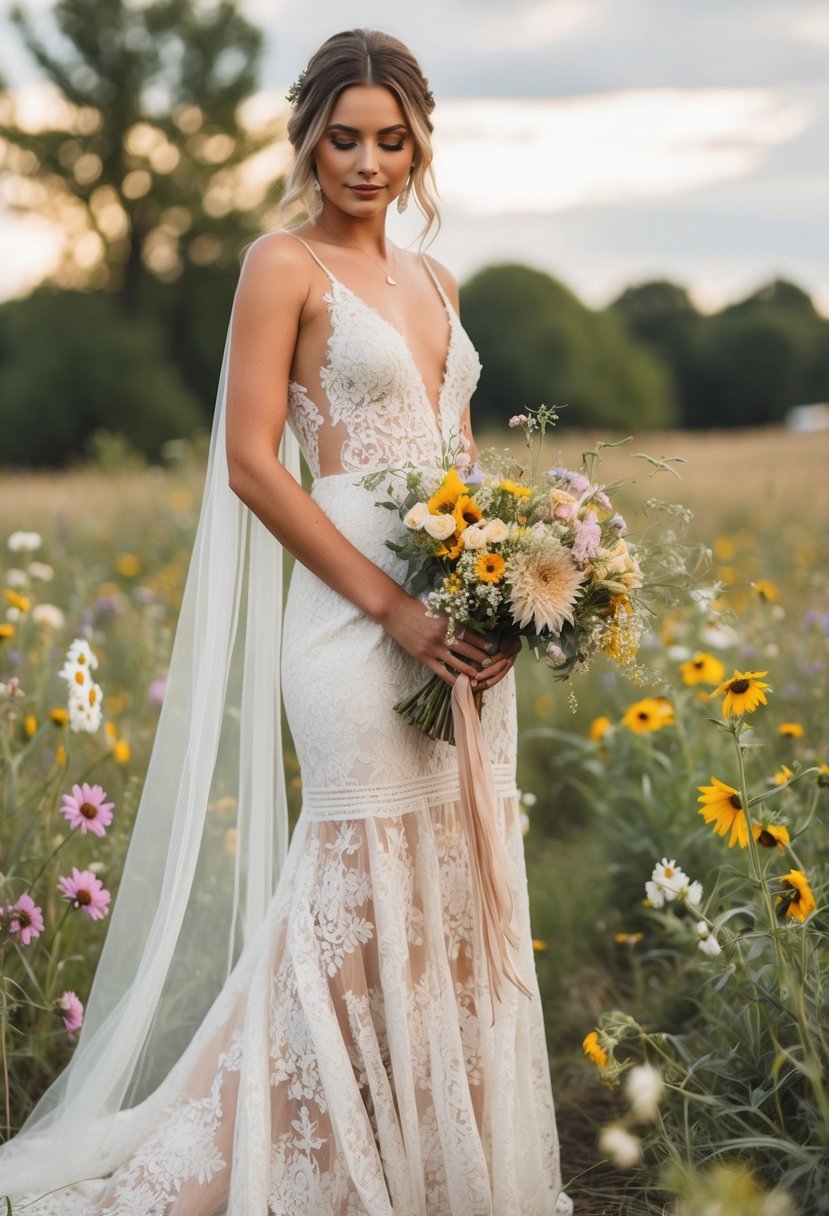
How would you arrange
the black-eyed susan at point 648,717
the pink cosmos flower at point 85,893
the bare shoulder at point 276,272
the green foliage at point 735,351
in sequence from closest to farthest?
the bare shoulder at point 276,272 → the pink cosmos flower at point 85,893 → the black-eyed susan at point 648,717 → the green foliage at point 735,351

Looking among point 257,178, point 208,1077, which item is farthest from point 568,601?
point 257,178

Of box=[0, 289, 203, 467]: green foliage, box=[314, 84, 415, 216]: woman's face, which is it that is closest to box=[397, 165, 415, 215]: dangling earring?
box=[314, 84, 415, 216]: woman's face

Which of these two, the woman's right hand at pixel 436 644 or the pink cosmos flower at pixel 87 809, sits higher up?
the woman's right hand at pixel 436 644

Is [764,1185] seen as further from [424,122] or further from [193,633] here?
[424,122]

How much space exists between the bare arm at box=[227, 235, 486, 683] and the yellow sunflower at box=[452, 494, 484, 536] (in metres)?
0.28

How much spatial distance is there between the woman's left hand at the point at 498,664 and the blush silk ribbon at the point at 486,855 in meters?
0.07

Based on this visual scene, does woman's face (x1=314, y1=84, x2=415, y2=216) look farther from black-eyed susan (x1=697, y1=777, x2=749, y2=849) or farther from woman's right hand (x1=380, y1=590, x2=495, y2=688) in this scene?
black-eyed susan (x1=697, y1=777, x2=749, y2=849)

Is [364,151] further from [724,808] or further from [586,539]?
[724,808]

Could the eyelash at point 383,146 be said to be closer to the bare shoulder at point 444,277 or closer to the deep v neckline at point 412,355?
the deep v neckline at point 412,355

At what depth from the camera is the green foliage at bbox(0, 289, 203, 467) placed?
32.1 m

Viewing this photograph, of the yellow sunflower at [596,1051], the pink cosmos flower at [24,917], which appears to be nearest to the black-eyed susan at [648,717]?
the yellow sunflower at [596,1051]

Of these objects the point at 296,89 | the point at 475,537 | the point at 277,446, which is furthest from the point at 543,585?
the point at 296,89

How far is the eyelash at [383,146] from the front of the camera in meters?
3.00

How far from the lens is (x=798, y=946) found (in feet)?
9.29
